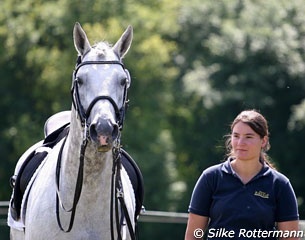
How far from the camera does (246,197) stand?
6.73m

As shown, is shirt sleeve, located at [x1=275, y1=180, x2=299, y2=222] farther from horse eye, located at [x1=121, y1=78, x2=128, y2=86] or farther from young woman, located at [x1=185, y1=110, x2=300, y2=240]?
horse eye, located at [x1=121, y1=78, x2=128, y2=86]

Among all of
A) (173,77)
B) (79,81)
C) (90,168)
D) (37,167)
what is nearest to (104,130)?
(79,81)

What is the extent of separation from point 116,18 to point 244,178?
98.4 feet

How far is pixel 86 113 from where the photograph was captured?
7219 millimetres

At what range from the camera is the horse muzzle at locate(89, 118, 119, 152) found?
6.95 meters

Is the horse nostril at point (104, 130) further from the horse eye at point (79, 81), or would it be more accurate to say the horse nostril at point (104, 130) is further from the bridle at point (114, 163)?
the horse eye at point (79, 81)

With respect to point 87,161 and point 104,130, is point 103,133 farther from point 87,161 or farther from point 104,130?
point 87,161

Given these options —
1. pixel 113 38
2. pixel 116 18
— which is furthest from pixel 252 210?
pixel 116 18

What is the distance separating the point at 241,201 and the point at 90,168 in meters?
1.26

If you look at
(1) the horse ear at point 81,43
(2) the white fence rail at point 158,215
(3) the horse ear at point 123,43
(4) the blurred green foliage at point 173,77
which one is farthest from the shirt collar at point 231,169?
(4) the blurred green foliage at point 173,77

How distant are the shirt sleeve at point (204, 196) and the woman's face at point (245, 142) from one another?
0.23 metres

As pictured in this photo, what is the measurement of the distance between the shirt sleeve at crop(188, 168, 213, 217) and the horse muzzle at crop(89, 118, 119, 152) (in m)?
0.63

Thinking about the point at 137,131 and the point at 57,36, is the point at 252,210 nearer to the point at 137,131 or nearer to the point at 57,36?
the point at 137,131

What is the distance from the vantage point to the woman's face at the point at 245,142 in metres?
6.75
